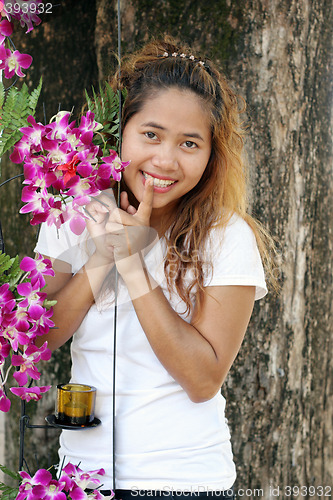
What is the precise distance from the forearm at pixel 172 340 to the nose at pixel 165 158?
0.78ft

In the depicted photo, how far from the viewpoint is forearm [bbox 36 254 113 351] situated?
146 cm

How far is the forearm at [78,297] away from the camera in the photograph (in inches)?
57.7

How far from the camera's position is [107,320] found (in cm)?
148

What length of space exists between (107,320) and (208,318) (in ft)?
0.78

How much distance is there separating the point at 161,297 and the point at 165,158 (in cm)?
31

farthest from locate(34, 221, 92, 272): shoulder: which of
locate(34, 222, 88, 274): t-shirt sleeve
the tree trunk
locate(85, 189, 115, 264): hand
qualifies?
the tree trunk

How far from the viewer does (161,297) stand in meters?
1.40

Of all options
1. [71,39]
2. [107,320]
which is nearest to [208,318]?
[107,320]

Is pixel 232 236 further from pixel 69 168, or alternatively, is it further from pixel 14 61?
pixel 14 61

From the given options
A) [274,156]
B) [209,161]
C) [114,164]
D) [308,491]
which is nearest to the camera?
[114,164]

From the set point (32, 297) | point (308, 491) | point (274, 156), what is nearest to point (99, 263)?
point (32, 297)

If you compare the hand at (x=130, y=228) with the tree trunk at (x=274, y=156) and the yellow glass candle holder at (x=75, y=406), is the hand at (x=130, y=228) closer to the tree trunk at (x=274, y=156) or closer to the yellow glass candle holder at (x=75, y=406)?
the yellow glass candle holder at (x=75, y=406)

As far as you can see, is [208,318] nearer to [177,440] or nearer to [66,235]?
[177,440]

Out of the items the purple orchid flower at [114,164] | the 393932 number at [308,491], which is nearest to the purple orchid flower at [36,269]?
the purple orchid flower at [114,164]
